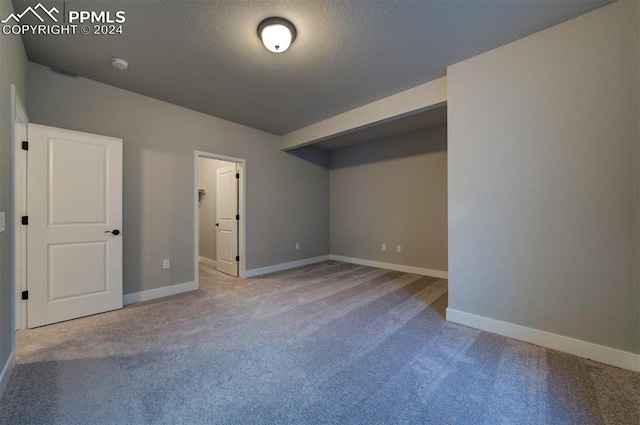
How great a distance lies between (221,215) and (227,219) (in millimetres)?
261

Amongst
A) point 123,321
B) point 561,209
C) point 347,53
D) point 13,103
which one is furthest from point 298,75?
point 123,321

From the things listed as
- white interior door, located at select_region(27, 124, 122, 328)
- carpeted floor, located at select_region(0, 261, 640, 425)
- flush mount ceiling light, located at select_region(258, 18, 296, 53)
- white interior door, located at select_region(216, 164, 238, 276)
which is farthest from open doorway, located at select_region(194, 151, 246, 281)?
flush mount ceiling light, located at select_region(258, 18, 296, 53)

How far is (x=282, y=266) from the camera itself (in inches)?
193

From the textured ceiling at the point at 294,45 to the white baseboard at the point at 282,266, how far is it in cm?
285

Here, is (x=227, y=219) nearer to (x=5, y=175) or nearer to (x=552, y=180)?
(x=5, y=175)

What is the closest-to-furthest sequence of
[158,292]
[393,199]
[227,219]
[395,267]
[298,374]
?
[298,374] → [158,292] → [227,219] → [395,267] → [393,199]

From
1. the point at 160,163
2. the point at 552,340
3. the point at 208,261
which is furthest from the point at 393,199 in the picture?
the point at 208,261

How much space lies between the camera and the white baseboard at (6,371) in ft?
5.01

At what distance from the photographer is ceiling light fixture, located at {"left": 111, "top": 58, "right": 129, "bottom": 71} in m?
2.45

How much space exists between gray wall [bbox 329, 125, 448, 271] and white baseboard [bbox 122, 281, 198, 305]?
10.8 feet

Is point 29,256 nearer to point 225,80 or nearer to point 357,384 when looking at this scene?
point 225,80

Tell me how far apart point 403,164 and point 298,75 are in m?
2.89

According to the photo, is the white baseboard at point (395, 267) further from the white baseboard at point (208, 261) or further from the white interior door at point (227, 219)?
the white baseboard at point (208, 261)

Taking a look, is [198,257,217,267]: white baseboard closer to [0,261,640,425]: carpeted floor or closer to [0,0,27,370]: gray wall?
[0,261,640,425]: carpeted floor
